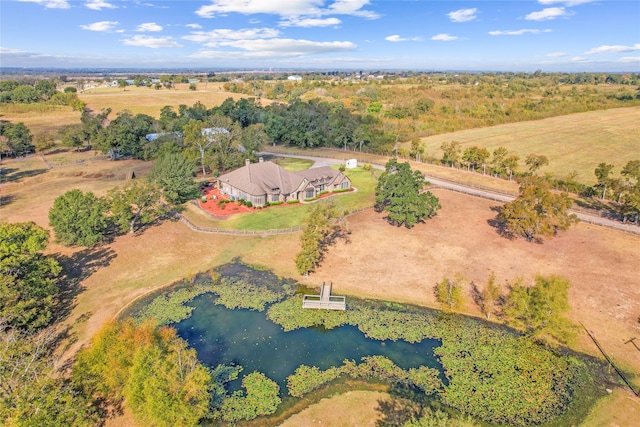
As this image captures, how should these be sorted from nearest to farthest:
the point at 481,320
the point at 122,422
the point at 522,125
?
the point at 122,422 → the point at 481,320 → the point at 522,125

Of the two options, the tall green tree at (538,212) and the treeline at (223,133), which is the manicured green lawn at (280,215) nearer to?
the treeline at (223,133)

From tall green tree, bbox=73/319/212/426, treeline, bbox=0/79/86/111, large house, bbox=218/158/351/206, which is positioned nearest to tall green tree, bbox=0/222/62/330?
tall green tree, bbox=73/319/212/426

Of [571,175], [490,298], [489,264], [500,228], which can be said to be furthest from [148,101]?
[490,298]

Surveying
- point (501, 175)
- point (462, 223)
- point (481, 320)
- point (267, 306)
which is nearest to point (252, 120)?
point (501, 175)

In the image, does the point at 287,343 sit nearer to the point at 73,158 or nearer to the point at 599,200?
the point at 599,200

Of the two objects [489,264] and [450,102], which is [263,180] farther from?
[450,102]

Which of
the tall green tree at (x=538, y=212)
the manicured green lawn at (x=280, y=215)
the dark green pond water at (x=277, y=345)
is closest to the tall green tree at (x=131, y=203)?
the manicured green lawn at (x=280, y=215)

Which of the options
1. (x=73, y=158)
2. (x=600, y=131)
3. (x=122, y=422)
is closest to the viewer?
(x=122, y=422)

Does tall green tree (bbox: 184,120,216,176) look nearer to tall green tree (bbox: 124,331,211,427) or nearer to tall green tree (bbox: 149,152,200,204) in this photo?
tall green tree (bbox: 149,152,200,204)
